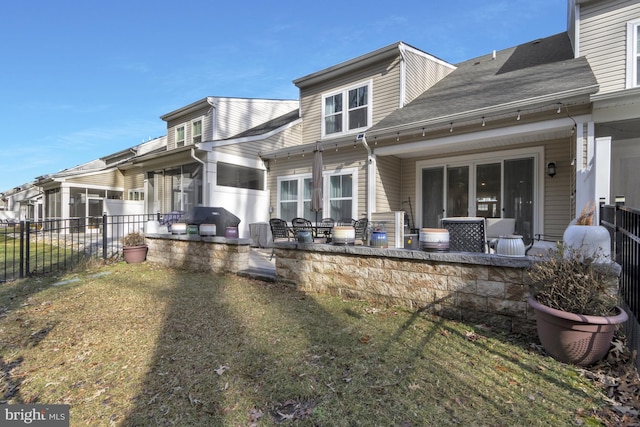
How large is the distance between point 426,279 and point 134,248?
664cm

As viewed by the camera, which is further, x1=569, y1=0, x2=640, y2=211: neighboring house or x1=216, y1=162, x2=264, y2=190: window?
x1=216, y1=162, x2=264, y2=190: window

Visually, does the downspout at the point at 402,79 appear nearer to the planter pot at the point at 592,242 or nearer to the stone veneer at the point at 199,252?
the stone veneer at the point at 199,252

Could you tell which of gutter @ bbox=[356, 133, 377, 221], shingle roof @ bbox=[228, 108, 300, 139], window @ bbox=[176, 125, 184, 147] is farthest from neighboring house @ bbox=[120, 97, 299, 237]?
gutter @ bbox=[356, 133, 377, 221]

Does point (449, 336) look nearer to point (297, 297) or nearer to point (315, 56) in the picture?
point (297, 297)

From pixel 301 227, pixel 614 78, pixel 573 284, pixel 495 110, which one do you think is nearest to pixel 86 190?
pixel 301 227

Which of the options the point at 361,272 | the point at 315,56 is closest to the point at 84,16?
the point at 315,56

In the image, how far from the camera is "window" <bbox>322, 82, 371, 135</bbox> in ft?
31.7

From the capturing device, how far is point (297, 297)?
4.29 meters

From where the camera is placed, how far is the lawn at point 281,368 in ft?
6.27

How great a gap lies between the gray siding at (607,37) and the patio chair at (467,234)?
582 centimetres

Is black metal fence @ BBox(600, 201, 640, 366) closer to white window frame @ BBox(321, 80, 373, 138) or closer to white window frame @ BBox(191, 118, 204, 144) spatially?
white window frame @ BBox(321, 80, 373, 138)

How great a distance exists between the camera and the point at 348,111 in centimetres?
999

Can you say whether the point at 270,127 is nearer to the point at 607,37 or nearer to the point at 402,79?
the point at 402,79

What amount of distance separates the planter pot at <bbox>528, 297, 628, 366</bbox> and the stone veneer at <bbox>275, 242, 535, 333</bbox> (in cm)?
51
